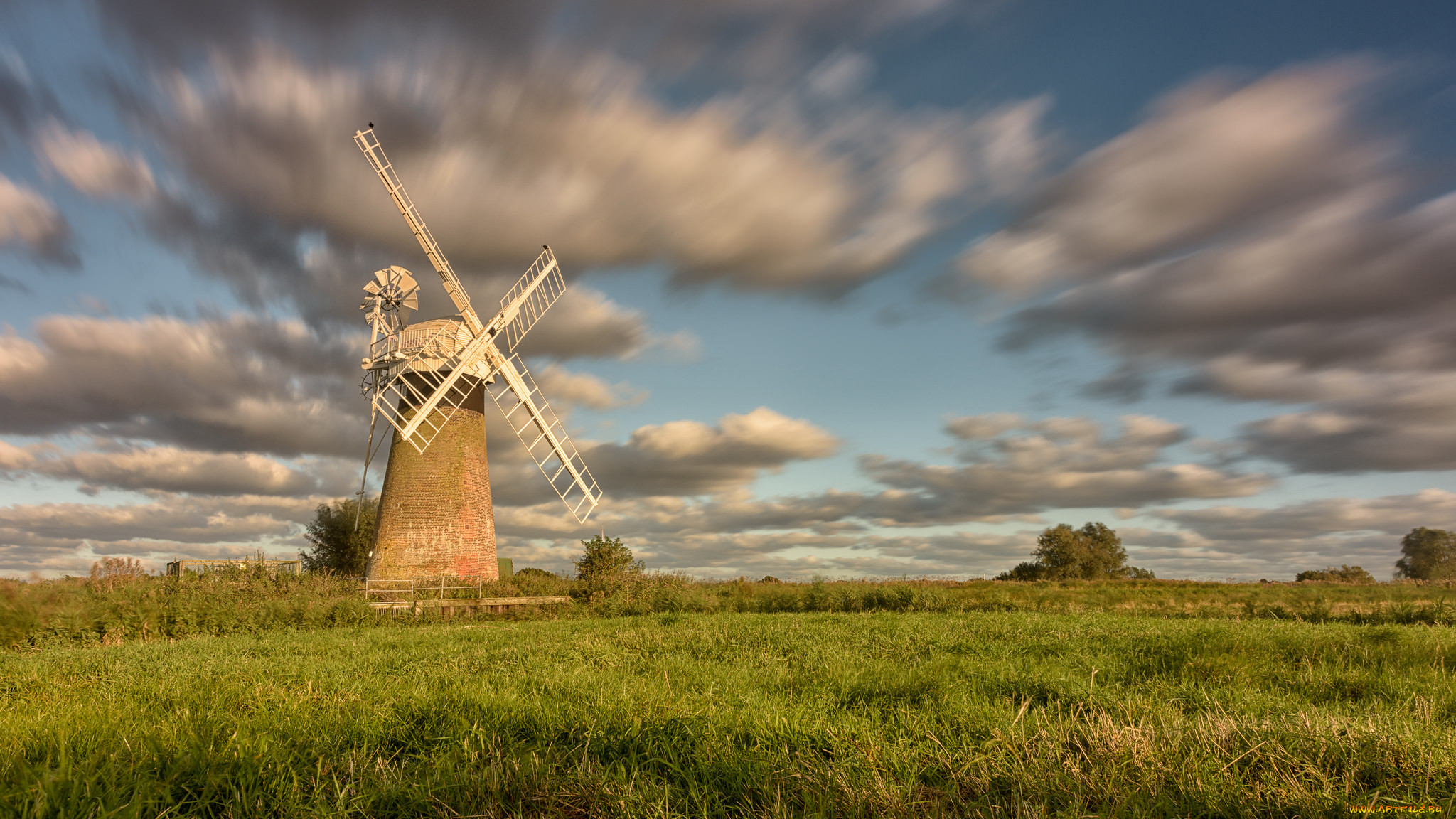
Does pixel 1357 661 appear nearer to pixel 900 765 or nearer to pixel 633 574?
pixel 900 765

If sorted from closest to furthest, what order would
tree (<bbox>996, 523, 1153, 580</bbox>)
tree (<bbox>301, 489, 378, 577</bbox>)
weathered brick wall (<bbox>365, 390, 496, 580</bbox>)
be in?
1. weathered brick wall (<bbox>365, 390, 496, 580</bbox>)
2. tree (<bbox>301, 489, 378, 577</bbox>)
3. tree (<bbox>996, 523, 1153, 580</bbox>)

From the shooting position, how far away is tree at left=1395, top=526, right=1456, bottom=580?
7125 centimetres

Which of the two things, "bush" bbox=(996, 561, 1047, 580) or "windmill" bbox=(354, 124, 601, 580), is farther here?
"bush" bbox=(996, 561, 1047, 580)

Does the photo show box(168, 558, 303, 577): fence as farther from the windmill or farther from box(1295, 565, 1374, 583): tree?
box(1295, 565, 1374, 583): tree

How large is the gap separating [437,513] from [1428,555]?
9902 cm

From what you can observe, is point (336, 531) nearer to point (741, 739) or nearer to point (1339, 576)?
point (741, 739)

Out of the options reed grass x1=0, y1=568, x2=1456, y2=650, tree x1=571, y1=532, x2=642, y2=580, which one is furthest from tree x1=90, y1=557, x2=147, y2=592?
tree x1=571, y1=532, x2=642, y2=580

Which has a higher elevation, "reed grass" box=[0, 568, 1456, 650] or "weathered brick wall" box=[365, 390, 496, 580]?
"weathered brick wall" box=[365, 390, 496, 580]

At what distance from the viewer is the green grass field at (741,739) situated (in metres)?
3.13

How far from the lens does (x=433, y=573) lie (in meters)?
26.9

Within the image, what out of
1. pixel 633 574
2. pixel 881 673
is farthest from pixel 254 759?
pixel 633 574

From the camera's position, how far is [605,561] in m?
27.6

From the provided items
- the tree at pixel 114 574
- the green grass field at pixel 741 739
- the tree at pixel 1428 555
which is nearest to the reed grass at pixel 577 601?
the tree at pixel 114 574

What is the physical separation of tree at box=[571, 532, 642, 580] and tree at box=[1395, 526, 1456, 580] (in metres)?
83.9
